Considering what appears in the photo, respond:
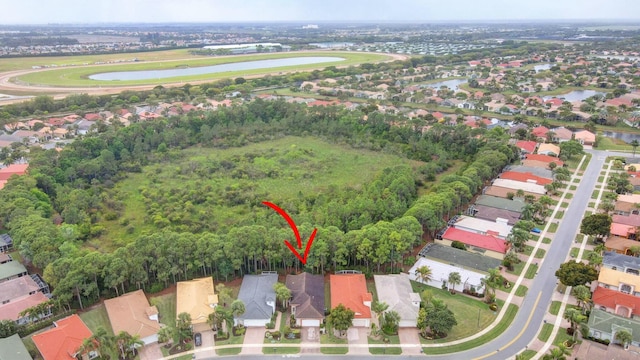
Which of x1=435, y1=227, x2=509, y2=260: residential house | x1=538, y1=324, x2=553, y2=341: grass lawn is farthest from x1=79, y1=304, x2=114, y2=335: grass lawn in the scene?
x1=538, y1=324, x2=553, y2=341: grass lawn

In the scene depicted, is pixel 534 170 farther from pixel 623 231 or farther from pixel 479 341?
pixel 479 341

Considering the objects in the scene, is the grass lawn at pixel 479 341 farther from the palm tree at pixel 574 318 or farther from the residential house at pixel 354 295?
the residential house at pixel 354 295

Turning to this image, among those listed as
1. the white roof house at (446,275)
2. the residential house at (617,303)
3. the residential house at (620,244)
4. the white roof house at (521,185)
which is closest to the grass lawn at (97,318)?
the white roof house at (446,275)

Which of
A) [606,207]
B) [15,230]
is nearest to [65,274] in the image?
[15,230]

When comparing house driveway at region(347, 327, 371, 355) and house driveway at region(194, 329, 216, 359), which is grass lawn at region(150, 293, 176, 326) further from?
house driveway at region(347, 327, 371, 355)

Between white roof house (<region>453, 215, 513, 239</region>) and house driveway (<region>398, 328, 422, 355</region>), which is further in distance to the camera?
white roof house (<region>453, 215, 513, 239</region>)

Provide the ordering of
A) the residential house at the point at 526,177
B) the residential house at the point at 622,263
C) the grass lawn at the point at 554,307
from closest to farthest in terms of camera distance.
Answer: the grass lawn at the point at 554,307 < the residential house at the point at 622,263 < the residential house at the point at 526,177
